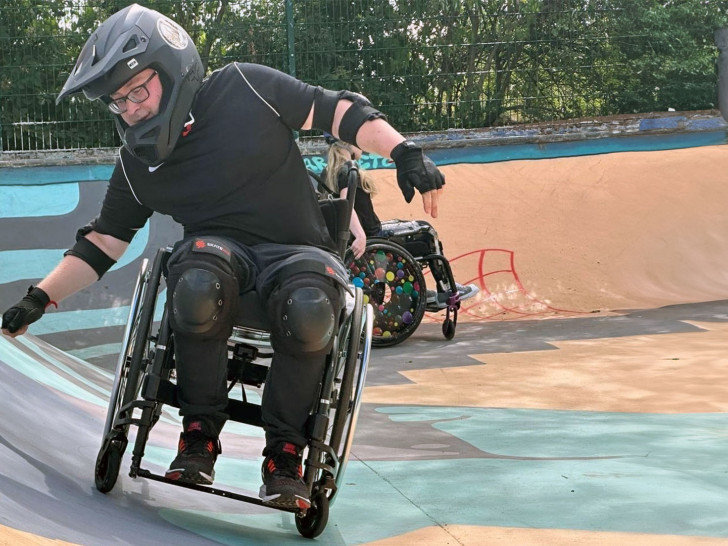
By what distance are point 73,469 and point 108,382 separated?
2446mm

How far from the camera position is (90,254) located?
338cm

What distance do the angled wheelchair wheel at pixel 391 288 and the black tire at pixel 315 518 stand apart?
486cm

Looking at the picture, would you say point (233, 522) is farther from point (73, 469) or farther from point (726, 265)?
point (726, 265)

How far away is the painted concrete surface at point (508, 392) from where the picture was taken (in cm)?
295

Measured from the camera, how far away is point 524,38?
11.4 m

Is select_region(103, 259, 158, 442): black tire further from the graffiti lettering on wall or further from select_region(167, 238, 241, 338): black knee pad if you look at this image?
the graffiti lettering on wall

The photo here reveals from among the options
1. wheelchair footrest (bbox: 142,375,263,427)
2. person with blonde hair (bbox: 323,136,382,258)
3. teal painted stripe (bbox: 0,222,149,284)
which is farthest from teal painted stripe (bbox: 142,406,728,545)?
teal painted stripe (bbox: 0,222,149,284)

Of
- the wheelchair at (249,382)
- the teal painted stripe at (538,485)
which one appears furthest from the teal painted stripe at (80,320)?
the wheelchair at (249,382)

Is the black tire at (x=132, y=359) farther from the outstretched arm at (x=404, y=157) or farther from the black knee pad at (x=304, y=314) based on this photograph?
the outstretched arm at (x=404, y=157)

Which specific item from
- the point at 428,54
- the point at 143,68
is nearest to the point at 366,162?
the point at 428,54

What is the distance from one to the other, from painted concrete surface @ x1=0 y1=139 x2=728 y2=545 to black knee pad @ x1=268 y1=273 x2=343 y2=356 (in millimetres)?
617

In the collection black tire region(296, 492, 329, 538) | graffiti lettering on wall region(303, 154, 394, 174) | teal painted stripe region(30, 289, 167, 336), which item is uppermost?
graffiti lettering on wall region(303, 154, 394, 174)

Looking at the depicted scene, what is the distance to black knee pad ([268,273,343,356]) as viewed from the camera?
265 cm

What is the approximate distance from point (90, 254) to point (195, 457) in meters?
0.98
